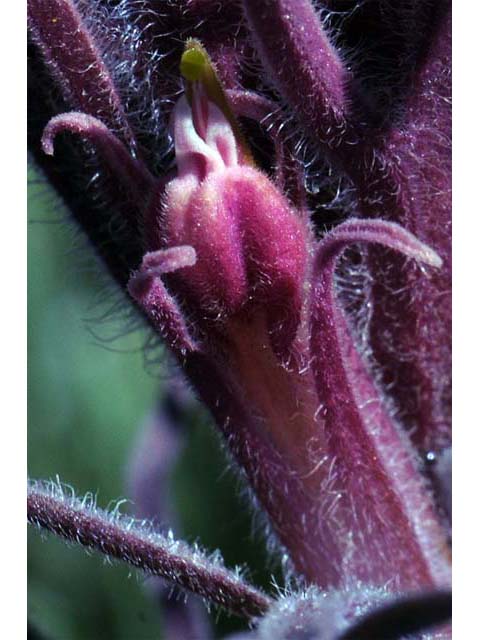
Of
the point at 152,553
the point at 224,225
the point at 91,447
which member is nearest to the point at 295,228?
the point at 224,225

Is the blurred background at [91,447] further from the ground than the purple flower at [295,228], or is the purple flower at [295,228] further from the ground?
the purple flower at [295,228]

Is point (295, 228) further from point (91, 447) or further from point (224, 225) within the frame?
point (91, 447)

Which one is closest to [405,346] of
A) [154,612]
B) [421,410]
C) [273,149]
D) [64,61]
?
[421,410]

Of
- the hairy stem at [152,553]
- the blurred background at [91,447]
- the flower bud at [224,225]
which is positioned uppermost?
the flower bud at [224,225]

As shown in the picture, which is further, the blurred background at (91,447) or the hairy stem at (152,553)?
the blurred background at (91,447)

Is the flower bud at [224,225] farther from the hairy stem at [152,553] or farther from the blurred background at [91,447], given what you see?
the blurred background at [91,447]

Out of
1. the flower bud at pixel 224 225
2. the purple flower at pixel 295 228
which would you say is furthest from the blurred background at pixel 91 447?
the flower bud at pixel 224 225

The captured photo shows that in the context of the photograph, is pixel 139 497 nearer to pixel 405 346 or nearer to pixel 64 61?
pixel 405 346
